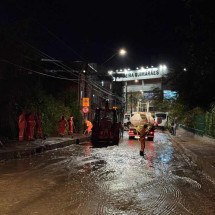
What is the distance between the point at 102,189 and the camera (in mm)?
11195

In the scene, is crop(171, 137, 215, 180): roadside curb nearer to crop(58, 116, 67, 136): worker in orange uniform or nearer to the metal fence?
the metal fence

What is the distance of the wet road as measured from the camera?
891cm

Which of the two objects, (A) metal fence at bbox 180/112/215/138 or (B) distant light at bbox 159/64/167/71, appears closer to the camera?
(A) metal fence at bbox 180/112/215/138

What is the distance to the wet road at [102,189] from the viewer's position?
891 cm

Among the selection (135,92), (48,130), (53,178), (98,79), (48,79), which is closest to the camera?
(53,178)

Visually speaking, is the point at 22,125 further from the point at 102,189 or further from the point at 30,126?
the point at 102,189

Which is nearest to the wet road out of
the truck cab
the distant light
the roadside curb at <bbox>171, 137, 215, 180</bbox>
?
the roadside curb at <bbox>171, 137, 215, 180</bbox>

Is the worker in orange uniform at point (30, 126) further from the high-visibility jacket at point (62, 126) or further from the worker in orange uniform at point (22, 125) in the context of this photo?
the high-visibility jacket at point (62, 126)

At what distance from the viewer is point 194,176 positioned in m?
15.0

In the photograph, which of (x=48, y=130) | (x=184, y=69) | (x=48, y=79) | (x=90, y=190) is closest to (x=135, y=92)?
(x=48, y=79)

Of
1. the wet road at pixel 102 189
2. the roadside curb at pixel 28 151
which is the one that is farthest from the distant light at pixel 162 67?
the wet road at pixel 102 189

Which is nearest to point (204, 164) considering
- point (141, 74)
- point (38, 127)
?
point (38, 127)

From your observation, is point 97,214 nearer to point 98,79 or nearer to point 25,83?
point 25,83

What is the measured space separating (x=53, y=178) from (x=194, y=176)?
16.7ft
